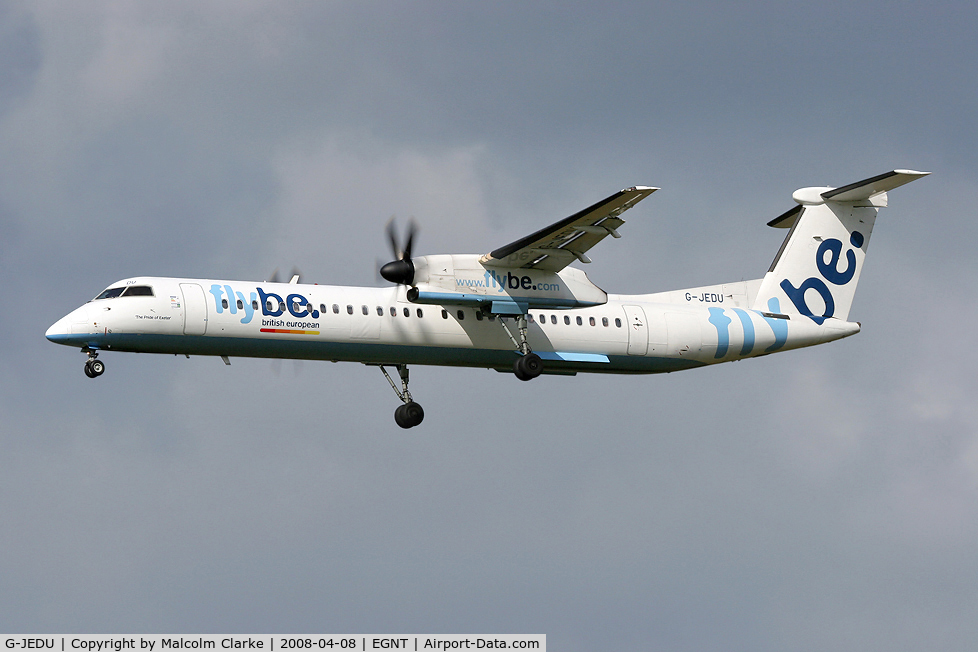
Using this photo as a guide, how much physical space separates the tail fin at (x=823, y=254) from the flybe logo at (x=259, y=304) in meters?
9.79

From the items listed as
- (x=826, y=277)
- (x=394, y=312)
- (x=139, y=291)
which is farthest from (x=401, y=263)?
(x=826, y=277)

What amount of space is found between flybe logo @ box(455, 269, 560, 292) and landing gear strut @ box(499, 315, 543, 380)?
604 millimetres

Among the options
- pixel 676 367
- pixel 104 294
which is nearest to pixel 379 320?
pixel 104 294

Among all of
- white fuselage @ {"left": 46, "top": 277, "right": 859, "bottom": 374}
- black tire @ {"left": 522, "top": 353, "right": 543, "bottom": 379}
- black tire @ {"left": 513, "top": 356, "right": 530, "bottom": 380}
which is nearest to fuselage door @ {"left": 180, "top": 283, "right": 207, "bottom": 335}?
white fuselage @ {"left": 46, "top": 277, "right": 859, "bottom": 374}

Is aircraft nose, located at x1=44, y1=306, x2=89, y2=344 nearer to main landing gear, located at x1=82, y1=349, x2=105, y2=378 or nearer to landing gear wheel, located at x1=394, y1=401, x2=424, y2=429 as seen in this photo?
main landing gear, located at x1=82, y1=349, x2=105, y2=378

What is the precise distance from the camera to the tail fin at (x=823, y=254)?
2712 cm

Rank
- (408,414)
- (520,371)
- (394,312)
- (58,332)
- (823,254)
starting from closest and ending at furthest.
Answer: (58,332) → (394,312) → (520,371) → (408,414) → (823,254)

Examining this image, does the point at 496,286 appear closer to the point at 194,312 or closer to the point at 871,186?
the point at 194,312

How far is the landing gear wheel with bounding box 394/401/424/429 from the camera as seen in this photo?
82.9 feet

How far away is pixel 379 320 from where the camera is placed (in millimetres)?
23438

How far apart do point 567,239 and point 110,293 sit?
26.8ft

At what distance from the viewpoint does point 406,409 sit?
82.9 feet

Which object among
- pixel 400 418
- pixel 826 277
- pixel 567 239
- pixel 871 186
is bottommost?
pixel 400 418

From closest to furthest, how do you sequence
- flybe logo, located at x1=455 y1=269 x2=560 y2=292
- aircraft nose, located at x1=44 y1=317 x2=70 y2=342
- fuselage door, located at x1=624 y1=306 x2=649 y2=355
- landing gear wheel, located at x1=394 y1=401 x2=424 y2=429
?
aircraft nose, located at x1=44 y1=317 x2=70 y2=342 < flybe logo, located at x1=455 y1=269 x2=560 y2=292 < landing gear wheel, located at x1=394 y1=401 x2=424 y2=429 < fuselage door, located at x1=624 y1=306 x2=649 y2=355
